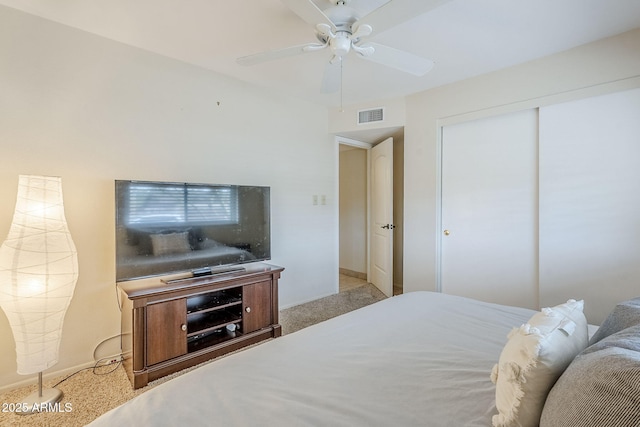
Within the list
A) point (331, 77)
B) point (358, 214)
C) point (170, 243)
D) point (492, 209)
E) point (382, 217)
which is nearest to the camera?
point (331, 77)

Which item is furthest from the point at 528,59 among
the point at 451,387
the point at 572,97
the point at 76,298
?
the point at 76,298

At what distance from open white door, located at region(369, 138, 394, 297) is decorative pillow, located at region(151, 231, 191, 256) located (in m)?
2.48

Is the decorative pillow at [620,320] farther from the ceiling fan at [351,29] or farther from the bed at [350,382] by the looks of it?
the ceiling fan at [351,29]

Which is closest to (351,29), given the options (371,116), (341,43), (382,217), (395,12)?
(341,43)

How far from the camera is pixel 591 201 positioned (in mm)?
2277

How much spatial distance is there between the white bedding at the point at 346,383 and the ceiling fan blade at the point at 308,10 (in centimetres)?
150

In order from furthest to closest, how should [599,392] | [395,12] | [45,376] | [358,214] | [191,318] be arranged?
1. [358,214]
2. [191,318]
3. [45,376]
4. [395,12]
5. [599,392]

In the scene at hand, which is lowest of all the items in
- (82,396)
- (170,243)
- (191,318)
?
(82,396)

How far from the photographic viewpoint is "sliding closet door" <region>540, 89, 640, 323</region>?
214cm

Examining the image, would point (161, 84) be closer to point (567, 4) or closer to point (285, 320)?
point (285, 320)

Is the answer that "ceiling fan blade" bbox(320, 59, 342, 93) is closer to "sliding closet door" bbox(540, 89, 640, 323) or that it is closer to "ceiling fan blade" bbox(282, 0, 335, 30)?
"ceiling fan blade" bbox(282, 0, 335, 30)

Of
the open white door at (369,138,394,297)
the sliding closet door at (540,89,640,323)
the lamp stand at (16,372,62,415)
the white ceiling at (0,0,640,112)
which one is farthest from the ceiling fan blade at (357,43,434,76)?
the lamp stand at (16,372,62,415)

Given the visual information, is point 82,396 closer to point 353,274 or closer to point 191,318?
point 191,318

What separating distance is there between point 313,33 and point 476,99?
1.76m
